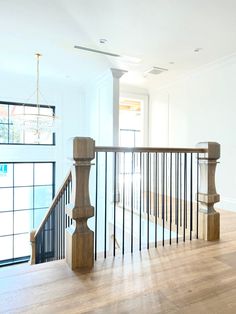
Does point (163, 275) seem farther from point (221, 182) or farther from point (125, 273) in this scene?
point (221, 182)

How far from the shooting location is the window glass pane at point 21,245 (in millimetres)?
6625

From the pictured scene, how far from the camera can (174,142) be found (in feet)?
19.3

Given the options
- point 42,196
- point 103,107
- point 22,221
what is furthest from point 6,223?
point 103,107

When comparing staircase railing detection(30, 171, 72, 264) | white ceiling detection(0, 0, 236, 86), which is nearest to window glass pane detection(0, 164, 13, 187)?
white ceiling detection(0, 0, 236, 86)

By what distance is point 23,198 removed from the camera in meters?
6.73

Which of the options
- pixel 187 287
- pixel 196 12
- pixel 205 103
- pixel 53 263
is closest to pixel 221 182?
pixel 205 103

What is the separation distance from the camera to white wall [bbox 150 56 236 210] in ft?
14.5

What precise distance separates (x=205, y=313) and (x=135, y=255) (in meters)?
0.90

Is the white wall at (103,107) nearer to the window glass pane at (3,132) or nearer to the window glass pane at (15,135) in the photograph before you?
the window glass pane at (15,135)

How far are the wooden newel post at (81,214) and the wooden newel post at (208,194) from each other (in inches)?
49.7

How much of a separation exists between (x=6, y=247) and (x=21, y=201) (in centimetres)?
121

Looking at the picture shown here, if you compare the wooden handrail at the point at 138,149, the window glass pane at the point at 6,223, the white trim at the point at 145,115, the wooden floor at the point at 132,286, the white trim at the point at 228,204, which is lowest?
the window glass pane at the point at 6,223

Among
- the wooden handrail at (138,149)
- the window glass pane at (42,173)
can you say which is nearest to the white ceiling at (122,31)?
the wooden handrail at (138,149)

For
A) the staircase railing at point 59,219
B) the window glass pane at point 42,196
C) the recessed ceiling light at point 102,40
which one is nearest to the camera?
the staircase railing at point 59,219
